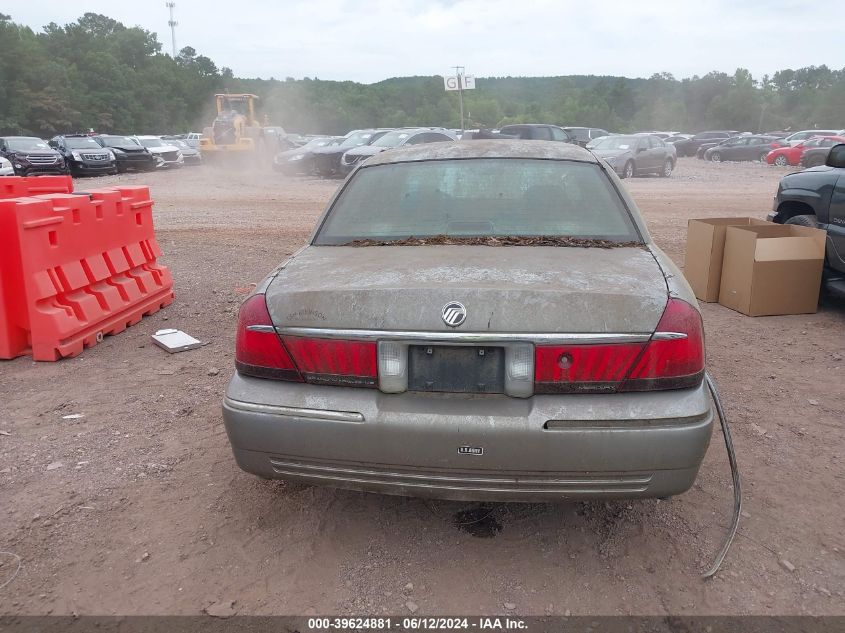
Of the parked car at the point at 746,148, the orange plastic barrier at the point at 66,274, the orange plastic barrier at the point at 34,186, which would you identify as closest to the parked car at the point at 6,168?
the orange plastic barrier at the point at 34,186

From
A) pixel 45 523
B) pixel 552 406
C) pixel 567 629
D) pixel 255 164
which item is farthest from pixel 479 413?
pixel 255 164

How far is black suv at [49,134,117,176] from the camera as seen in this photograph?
25391mm

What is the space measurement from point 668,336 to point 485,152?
1795 mm

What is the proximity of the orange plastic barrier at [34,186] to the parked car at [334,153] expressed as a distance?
16052mm

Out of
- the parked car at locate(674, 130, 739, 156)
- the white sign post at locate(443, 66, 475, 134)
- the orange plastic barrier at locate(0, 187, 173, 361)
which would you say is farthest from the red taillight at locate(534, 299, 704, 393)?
the parked car at locate(674, 130, 739, 156)

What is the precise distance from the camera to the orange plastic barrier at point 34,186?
6.78 m

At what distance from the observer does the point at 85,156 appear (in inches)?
1002

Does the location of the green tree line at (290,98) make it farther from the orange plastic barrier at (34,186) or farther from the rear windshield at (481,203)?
the rear windshield at (481,203)

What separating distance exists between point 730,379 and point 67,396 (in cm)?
448

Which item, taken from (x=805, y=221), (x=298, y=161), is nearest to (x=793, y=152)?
(x=298, y=161)

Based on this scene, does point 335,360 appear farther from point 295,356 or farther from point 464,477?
point 464,477

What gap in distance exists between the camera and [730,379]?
4809 millimetres

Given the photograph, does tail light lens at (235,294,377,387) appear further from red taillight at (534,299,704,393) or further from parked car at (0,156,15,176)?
parked car at (0,156,15,176)

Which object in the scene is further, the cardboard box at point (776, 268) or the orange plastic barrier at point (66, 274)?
the cardboard box at point (776, 268)
